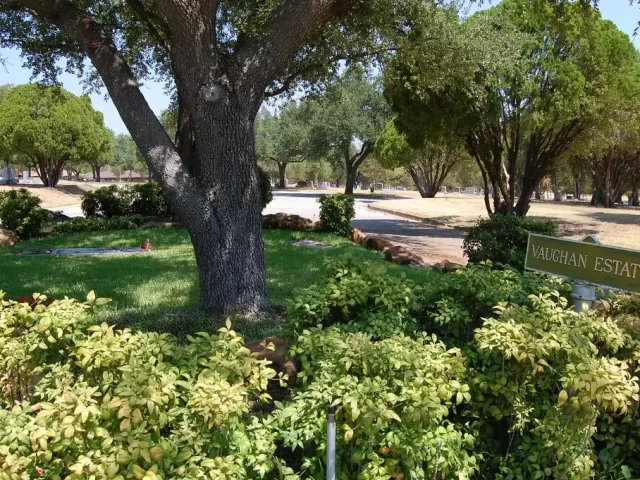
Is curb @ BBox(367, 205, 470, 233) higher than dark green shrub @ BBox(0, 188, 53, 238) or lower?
lower

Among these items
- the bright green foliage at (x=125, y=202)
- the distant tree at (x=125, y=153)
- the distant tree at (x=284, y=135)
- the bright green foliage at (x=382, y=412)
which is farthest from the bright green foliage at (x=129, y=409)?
the distant tree at (x=125, y=153)

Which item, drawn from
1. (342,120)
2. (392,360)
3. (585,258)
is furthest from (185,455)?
(342,120)

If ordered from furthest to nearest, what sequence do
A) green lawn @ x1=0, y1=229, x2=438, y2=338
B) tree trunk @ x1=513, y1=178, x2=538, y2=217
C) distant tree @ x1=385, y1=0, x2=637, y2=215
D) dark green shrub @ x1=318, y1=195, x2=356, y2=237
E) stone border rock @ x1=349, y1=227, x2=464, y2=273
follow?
1. tree trunk @ x1=513, y1=178, x2=538, y2=217
2. dark green shrub @ x1=318, y1=195, x2=356, y2=237
3. distant tree @ x1=385, y1=0, x2=637, y2=215
4. stone border rock @ x1=349, y1=227, x2=464, y2=273
5. green lawn @ x1=0, y1=229, x2=438, y2=338

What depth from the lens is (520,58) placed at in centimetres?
1434

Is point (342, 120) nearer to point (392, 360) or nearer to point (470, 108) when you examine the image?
point (470, 108)

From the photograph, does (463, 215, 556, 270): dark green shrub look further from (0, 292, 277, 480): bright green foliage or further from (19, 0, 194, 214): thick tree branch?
(0, 292, 277, 480): bright green foliage

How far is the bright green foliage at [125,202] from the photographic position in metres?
17.7

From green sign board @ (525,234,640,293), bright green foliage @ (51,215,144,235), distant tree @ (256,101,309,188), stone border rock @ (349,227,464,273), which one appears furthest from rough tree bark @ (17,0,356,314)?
distant tree @ (256,101,309,188)

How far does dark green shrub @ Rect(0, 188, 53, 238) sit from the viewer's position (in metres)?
13.8


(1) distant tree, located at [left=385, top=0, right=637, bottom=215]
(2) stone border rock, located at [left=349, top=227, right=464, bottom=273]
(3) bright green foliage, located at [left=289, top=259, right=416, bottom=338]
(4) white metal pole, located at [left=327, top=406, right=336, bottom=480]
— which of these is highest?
(1) distant tree, located at [left=385, top=0, right=637, bottom=215]

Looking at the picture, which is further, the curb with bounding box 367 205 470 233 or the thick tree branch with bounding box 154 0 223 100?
the curb with bounding box 367 205 470 233

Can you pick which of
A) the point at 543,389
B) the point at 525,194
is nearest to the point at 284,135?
the point at 525,194

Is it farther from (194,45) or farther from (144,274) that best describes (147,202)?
(194,45)

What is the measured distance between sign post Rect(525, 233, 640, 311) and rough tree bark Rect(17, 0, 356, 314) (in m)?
2.73
